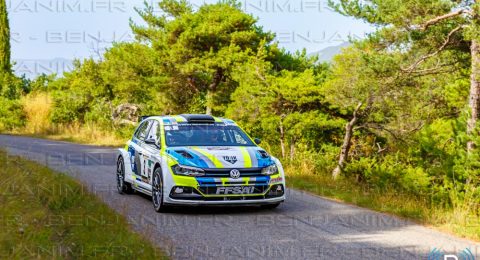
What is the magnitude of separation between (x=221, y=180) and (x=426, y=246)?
3.33 meters

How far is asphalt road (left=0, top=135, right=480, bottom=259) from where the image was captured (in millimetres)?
7207

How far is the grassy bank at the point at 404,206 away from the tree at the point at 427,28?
307cm

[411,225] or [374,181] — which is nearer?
[411,225]

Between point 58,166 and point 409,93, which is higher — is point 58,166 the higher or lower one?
the lower one

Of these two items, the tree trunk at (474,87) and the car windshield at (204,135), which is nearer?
the car windshield at (204,135)

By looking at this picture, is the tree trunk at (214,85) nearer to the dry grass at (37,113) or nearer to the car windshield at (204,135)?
the dry grass at (37,113)

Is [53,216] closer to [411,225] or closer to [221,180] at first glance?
[221,180]

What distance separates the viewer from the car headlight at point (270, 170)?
9.90 meters

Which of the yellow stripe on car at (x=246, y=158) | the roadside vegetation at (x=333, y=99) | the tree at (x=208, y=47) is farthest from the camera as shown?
the tree at (x=208, y=47)

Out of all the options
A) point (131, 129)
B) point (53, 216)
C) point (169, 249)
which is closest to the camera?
point (169, 249)

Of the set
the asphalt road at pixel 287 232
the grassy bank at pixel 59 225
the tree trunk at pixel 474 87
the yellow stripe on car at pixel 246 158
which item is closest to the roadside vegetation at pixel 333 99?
the tree trunk at pixel 474 87

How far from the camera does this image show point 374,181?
1727cm

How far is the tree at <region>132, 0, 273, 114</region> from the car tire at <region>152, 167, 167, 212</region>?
15.5 m

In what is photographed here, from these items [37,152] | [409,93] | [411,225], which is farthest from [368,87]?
[37,152]
